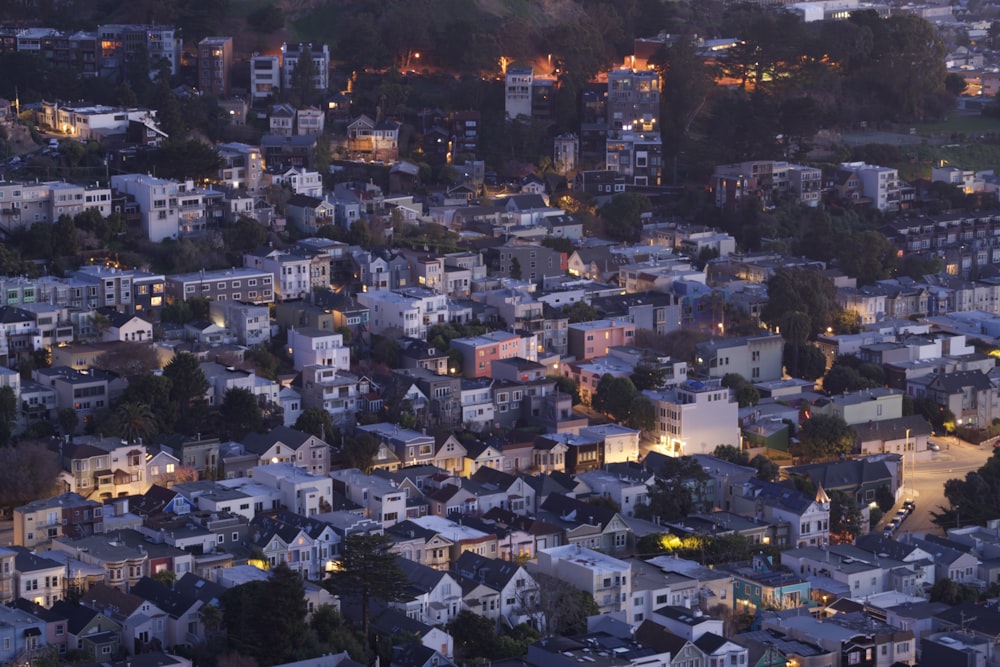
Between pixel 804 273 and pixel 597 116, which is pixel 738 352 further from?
pixel 597 116

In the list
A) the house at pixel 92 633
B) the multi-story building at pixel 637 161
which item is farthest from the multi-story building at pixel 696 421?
the multi-story building at pixel 637 161

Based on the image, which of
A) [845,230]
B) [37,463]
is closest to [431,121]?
[845,230]

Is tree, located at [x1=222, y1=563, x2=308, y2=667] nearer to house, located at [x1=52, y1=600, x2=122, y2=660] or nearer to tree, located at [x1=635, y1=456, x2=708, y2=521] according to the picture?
house, located at [x1=52, y1=600, x2=122, y2=660]

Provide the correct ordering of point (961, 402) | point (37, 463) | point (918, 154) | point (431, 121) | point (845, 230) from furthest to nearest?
point (918, 154), point (431, 121), point (845, 230), point (961, 402), point (37, 463)

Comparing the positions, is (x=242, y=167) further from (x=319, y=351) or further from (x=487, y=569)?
(x=487, y=569)

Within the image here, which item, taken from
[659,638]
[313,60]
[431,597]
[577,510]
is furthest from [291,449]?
[313,60]
